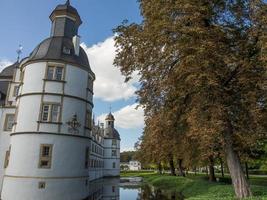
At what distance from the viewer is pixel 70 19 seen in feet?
81.6

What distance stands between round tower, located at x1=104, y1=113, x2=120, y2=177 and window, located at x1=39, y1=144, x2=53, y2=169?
157 ft

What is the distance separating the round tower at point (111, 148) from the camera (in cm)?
6671

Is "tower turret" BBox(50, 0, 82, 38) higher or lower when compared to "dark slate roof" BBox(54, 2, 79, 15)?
lower

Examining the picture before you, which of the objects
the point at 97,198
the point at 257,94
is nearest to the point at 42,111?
the point at 97,198

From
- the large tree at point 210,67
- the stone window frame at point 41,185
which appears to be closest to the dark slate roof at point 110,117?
the stone window frame at point 41,185

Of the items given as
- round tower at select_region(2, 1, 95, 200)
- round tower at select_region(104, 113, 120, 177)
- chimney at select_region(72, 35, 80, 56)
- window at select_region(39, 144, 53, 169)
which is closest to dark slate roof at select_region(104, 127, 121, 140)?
round tower at select_region(104, 113, 120, 177)

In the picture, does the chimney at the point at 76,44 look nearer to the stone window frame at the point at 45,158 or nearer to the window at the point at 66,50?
the window at the point at 66,50

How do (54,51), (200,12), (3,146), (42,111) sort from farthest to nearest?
Answer: (3,146)
(54,51)
(42,111)
(200,12)

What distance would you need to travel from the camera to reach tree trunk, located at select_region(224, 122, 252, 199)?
12.4 metres

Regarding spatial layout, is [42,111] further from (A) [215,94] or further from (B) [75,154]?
(A) [215,94]

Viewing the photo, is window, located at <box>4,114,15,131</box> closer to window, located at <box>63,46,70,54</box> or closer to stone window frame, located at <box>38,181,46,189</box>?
stone window frame, located at <box>38,181,46,189</box>

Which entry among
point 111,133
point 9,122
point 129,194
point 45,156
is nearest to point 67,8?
point 9,122

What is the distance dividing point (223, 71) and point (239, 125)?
269 centimetres

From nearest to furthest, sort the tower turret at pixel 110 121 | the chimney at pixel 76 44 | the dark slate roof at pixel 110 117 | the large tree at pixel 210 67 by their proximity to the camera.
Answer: the large tree at pixel 210 67, the chimney at pixel 76 44, the tower turret at pixel 110 121, the dark slate roof at pixel 110 117
